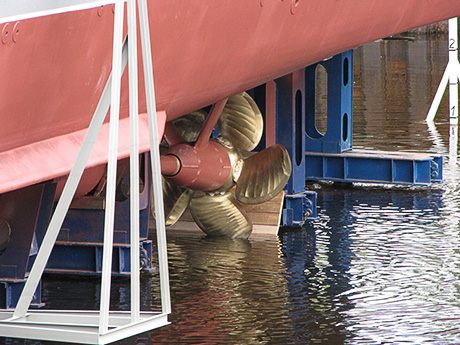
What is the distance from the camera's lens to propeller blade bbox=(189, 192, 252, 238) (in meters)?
8.39

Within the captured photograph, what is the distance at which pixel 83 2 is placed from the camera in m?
5.49

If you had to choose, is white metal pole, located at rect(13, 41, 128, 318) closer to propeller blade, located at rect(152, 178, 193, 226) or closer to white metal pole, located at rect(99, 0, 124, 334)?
white metal pole, located at rect(99, 0, 124, 334)

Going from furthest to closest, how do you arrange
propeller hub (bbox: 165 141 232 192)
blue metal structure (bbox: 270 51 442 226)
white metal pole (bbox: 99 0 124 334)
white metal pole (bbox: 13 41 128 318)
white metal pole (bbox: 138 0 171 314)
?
blue metal structure (bbox: 270 51 442 226) → propeller hub (bbox: 165 141 232 192) → white metal pole (bbox: 138 0 171 314) → white metal pole (bbox: 13 41 128 318) → white metal pole (bbox: 99 0 124 334)

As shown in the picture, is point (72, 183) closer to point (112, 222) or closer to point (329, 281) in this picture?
point (112, 222)

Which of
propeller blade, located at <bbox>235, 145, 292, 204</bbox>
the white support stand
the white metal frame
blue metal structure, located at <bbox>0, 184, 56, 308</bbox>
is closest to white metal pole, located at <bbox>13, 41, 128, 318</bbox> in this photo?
the white support stand

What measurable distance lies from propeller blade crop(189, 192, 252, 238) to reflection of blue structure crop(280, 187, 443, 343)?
13.9 inches

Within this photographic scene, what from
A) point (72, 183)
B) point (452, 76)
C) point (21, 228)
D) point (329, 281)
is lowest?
point (329, 281)

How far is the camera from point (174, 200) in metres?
→ 8.38

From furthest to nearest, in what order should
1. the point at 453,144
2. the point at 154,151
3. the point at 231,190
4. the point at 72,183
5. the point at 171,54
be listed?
the point at 453,144, the point at 231,190, the point at 171,54, the point at 154,151, the point at 72,183

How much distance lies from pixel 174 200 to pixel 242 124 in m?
0.87

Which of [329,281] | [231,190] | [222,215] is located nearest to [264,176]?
[231,190]

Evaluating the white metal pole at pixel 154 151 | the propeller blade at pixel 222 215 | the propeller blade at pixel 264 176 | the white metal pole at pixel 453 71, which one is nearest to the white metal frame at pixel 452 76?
the white metal pole at pixel 453 71

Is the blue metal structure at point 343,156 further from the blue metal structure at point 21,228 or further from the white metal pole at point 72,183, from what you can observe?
the white metal pole at point 72,183

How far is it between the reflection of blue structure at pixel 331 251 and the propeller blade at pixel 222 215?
1.15 ft
